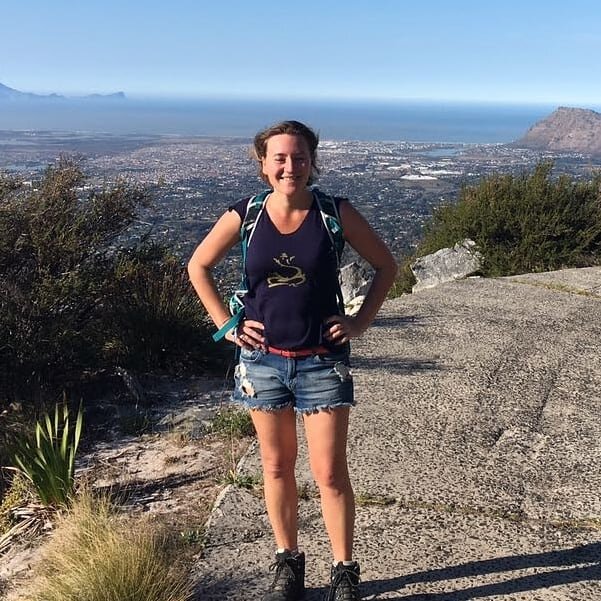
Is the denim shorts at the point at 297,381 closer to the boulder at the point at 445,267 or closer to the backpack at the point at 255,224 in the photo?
the backpack at the point at 255,224

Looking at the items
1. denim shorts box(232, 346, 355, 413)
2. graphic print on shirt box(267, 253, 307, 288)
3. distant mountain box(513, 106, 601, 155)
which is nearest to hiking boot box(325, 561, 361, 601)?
denim shorts box(232, 346, 355, 413)

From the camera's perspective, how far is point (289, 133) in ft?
7.39

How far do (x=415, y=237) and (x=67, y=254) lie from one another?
10.1 metres

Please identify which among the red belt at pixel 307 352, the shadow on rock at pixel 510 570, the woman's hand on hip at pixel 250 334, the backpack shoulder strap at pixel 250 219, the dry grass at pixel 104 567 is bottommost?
the shadow on rock at pixel 510 570

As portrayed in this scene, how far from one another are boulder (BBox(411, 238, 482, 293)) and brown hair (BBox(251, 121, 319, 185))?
744cm

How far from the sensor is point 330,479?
2348 millimetres

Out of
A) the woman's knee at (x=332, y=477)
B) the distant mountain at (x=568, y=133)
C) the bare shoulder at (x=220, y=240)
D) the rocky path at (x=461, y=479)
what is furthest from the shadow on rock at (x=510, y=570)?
the distant mountain at (x=568, y=133)

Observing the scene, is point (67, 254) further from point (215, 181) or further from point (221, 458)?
point (215, 181)

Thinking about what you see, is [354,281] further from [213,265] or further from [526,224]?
[213,265]

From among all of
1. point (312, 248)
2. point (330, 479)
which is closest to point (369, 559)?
point (330, 479)

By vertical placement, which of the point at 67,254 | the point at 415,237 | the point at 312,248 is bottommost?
the point at 415,237

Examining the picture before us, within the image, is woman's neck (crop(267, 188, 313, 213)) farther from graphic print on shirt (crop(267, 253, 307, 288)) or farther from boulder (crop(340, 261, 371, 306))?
boulder (crop(340, 261, 371, 306))

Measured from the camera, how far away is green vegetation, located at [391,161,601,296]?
1041cm

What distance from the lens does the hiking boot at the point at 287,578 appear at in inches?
97.7
